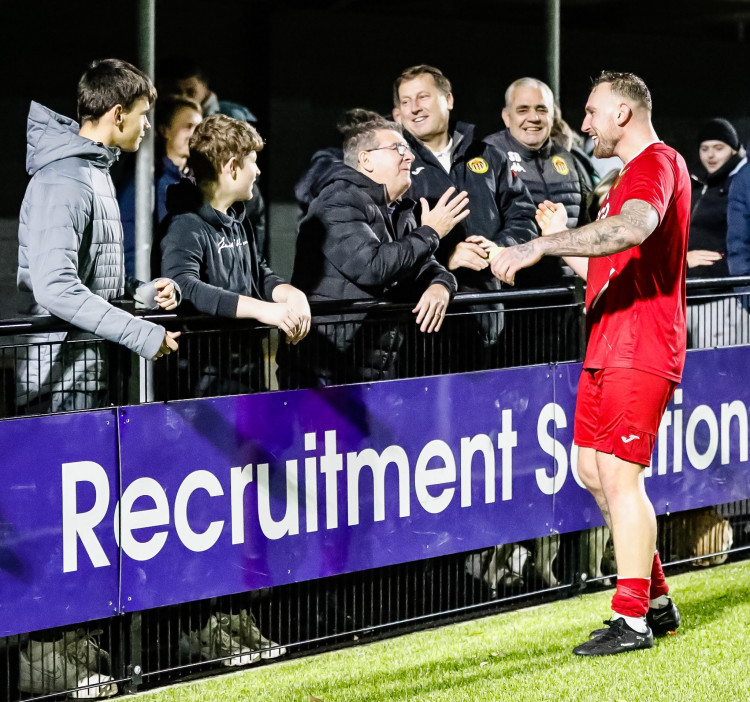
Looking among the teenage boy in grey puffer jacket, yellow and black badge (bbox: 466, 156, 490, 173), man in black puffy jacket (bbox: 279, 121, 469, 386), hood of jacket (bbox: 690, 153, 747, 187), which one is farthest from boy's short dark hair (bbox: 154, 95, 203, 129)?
hood of jacket (bbox: 690, 153, 747, 187)

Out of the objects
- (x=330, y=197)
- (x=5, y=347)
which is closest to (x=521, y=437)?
(x=330, y=197)

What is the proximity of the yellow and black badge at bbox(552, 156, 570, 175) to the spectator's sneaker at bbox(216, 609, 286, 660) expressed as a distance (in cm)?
304

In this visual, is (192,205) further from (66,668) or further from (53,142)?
(66,668)

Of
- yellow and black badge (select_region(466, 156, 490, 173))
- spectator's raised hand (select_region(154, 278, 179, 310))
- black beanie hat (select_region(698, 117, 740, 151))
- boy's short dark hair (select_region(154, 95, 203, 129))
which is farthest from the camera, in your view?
black beanie hat (select_region(698, 117, 740, 151))

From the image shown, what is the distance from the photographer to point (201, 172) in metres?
5.15

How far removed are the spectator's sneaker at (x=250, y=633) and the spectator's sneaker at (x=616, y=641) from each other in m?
1.13

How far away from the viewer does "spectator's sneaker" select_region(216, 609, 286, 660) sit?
15.9 ft

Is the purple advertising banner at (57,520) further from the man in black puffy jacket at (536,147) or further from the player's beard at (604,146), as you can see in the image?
the man in black puffy jacket at (536,147)

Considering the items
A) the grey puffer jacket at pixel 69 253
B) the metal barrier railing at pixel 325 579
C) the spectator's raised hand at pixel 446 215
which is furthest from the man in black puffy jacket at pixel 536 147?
the grey puffer jacket at pixel 69 253

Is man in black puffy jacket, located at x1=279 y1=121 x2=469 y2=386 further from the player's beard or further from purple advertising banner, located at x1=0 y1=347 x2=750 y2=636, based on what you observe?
the player's beard

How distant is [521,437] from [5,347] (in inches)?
Answer: 89.1

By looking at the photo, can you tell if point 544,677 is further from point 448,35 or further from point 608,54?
point 608,54

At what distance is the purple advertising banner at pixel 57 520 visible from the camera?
13.7 ft

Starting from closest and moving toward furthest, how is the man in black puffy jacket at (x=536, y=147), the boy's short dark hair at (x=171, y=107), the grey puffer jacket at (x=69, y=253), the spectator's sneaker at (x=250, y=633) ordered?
the grey puffer jacket at (x=69, y=253) → the spectator's sneaker at (x=250, y=633) → the man in black puffy jacket at (x=536, y=147) → the boy's short dark hair at (x=171, y=107)
